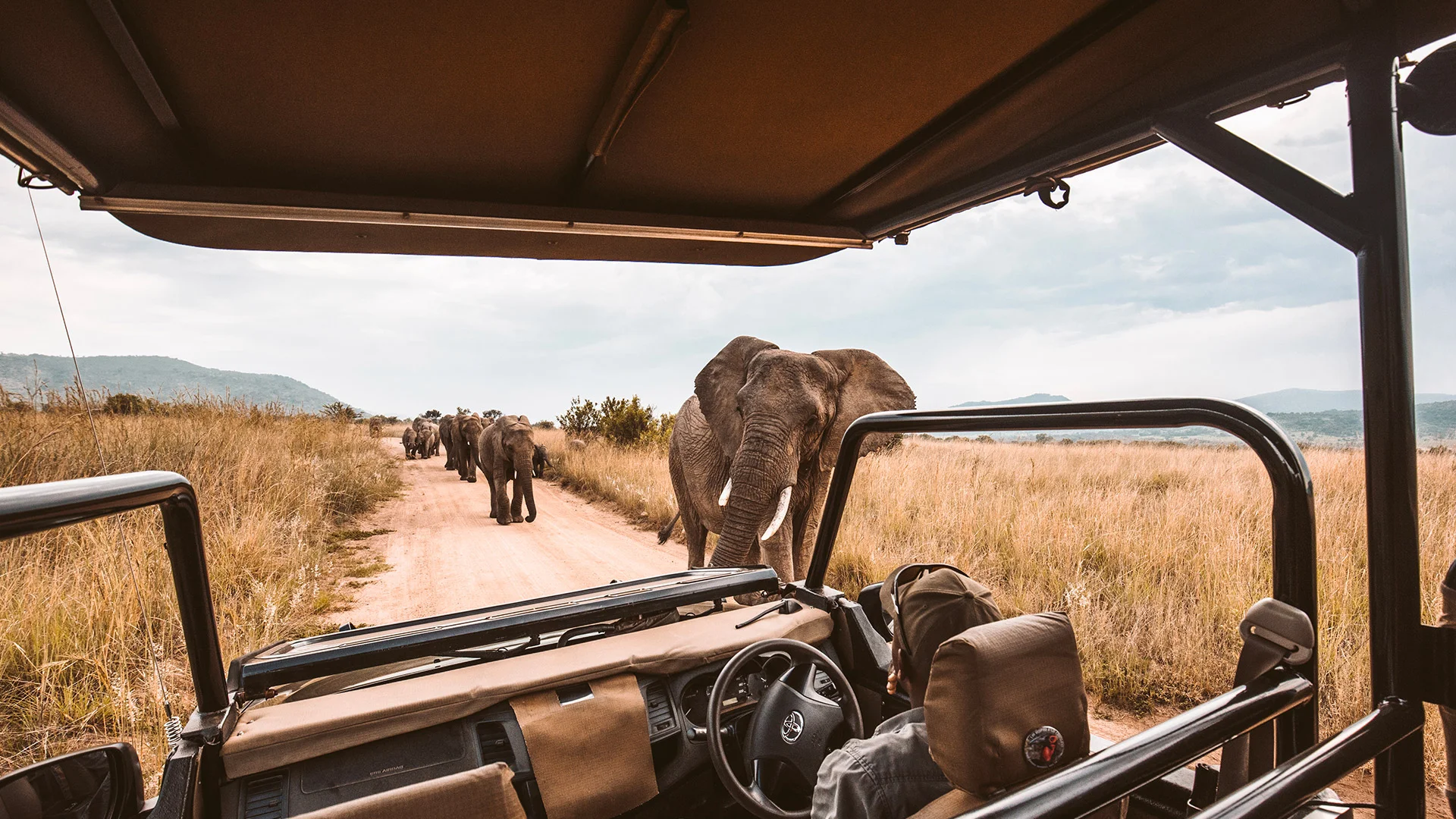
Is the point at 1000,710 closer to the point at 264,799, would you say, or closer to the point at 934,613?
the point at 934,613

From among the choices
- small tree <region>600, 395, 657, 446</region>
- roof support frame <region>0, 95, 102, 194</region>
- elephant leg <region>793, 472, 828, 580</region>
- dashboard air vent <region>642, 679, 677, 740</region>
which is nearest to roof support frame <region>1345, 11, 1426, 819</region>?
dashboard air vent <region>642, 679, 677, 740</region>

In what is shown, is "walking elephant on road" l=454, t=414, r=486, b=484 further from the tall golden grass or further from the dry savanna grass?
the dry savanna grass

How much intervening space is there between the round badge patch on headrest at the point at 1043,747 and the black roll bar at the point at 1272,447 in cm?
71

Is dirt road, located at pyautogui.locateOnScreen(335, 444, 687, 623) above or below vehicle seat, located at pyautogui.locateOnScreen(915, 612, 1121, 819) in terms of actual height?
below

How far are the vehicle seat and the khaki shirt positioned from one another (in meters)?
0.25

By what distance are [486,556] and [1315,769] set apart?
27.7 ft

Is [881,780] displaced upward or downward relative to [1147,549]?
upward

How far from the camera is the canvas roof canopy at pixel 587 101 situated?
71.3 inches

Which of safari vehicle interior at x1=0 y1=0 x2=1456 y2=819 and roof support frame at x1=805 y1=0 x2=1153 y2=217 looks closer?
safari vehicle interior at x1=0 y1=0 x2=1456 y2=819

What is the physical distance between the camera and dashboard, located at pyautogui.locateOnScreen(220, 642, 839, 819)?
1.79m

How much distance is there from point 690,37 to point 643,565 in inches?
259

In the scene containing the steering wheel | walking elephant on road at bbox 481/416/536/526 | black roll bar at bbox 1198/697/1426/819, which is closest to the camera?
black roll bar at bbox 1198/697/1426/819

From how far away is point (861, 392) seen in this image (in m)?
6.19

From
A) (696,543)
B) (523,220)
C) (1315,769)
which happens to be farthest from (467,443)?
(1315,769)
